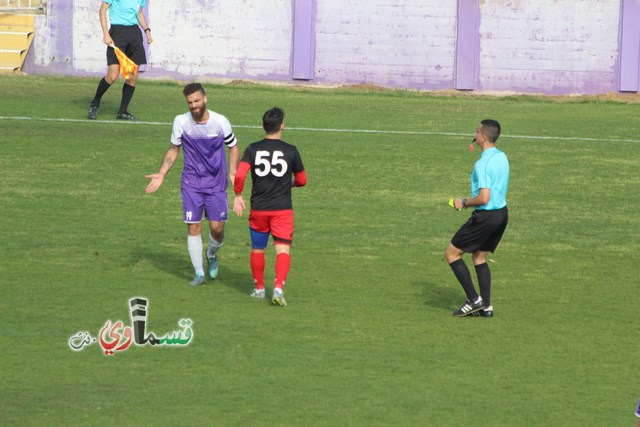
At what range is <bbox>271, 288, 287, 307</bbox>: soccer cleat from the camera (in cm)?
1106

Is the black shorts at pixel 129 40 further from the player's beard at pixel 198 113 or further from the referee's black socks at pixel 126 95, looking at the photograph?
the player's beard at pixel 198 113

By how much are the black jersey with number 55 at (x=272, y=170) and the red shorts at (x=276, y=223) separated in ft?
0.15

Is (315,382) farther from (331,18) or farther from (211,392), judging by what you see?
(331,18)

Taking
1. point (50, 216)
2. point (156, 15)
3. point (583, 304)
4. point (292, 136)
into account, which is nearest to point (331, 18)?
point (156, 15)

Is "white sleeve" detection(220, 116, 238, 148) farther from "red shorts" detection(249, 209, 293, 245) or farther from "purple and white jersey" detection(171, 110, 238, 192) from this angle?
"red shorts" detection(249, 209, 293, 245)

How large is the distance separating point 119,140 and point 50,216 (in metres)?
4.57

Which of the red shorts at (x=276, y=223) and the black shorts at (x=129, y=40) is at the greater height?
the black shorts at (x=129, y=40)

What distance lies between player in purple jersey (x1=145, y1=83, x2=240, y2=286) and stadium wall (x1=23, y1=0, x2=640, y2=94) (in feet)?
55.2

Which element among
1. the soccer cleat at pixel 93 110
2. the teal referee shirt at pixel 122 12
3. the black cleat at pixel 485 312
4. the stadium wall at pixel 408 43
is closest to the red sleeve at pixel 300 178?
the black cleat at pixel 485 312

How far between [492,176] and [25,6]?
19.9 metres

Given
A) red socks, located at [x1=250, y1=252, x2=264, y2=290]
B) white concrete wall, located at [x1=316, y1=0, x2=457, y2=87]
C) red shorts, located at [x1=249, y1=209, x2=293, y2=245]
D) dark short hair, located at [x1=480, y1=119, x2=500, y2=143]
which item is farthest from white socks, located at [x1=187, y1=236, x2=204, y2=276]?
white concrete wall, located at [x1=316, y1=0, x2=457, y2=87]

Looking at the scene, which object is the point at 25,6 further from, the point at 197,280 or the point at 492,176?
the point at 492,176

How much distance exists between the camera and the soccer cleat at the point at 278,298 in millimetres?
11062

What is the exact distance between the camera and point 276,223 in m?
11.0
